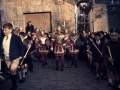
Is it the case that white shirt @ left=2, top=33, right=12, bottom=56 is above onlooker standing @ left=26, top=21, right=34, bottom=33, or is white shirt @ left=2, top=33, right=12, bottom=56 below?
below

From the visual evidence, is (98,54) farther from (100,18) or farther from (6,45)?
(100,18)

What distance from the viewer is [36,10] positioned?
15977mm

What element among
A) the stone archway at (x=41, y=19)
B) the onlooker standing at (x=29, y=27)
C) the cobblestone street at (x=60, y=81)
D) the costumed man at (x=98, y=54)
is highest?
the stone archway at (x=41, y=19)

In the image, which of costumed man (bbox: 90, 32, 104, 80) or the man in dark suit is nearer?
the man in dark suit

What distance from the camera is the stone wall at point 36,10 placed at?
1570 centimetres

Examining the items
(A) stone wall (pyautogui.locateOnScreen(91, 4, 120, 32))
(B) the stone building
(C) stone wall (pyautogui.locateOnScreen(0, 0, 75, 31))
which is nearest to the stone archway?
(B) the stone building

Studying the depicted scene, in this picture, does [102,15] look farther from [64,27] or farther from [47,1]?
[47,1]

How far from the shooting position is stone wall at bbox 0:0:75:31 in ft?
51.5

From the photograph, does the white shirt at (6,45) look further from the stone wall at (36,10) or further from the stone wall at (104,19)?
the stone wall at (104,19)

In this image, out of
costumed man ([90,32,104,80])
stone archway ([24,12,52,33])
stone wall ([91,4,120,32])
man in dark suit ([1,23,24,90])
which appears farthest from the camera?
stone wall ([91,4,120,32])

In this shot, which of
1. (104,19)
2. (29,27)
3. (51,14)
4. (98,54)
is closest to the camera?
(98,54)

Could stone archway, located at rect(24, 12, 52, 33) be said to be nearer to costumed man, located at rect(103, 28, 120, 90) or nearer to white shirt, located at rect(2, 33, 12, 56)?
white shirt, located at rect(2, 33, 12, 56)

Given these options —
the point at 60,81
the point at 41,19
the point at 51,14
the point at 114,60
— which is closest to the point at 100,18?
the point at 51,14

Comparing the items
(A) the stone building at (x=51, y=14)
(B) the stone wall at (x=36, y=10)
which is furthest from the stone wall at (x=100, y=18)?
(B) the stone wall at (x=36, y=10)
